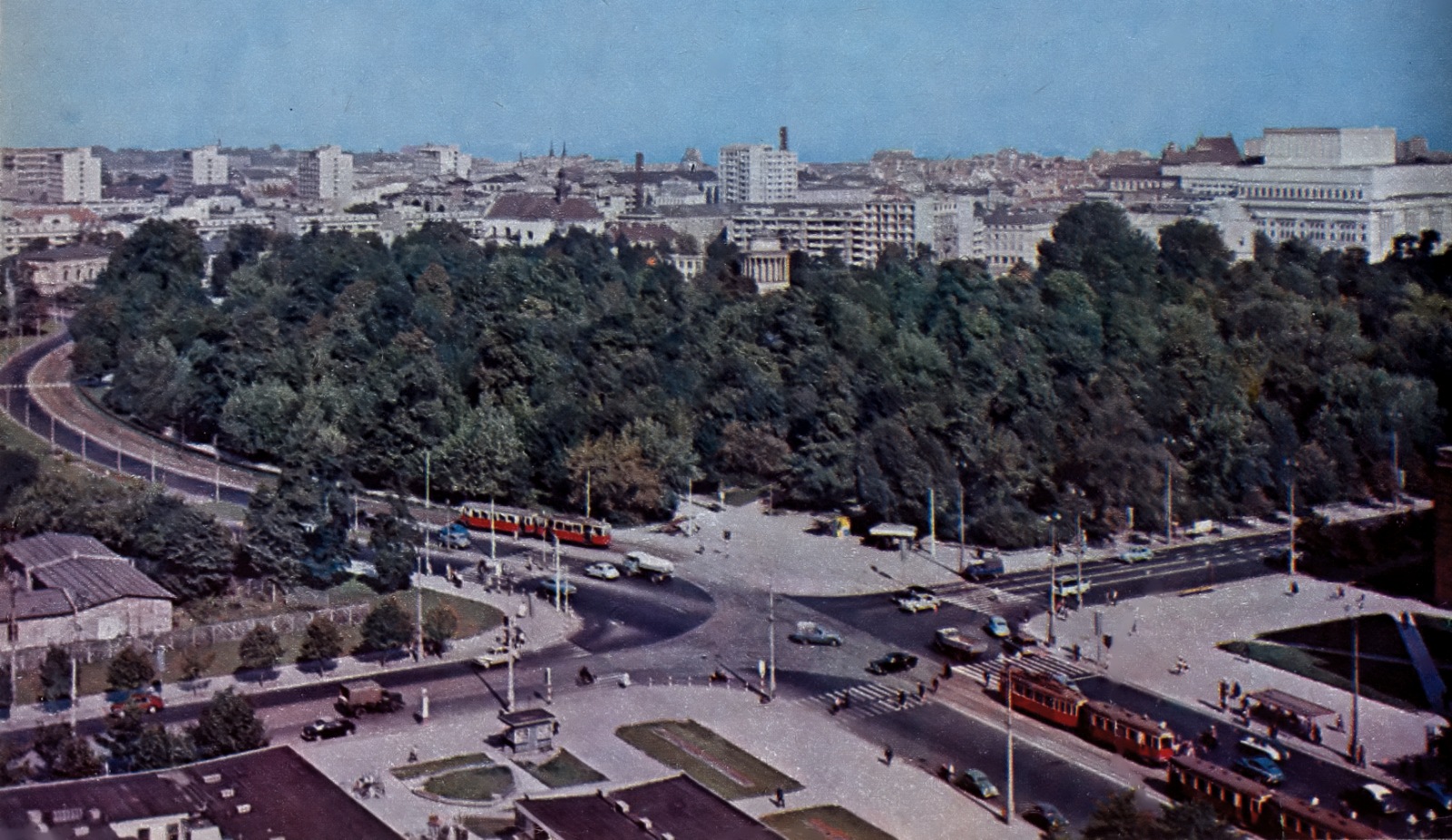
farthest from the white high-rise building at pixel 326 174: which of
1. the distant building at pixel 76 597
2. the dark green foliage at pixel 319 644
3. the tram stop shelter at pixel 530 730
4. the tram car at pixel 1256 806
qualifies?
the tram car at pixel 1256 806

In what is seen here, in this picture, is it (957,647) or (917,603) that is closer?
(957,647)

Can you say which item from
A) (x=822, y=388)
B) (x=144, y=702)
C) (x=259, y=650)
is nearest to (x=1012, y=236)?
(x=822, y=388)

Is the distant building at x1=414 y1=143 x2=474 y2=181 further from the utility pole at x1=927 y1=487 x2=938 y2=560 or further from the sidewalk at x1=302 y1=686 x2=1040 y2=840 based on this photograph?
the sidewalk at x1=302 y1=686 x2=1040 y2=840

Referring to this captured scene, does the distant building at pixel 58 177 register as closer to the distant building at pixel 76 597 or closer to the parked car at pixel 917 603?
the distant building at pixel 76 597

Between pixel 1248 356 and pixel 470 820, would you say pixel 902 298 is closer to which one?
pixel 1248 356

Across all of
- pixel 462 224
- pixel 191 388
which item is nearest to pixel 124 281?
pixel 191 388

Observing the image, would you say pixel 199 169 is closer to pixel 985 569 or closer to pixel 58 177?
pixel 58 177
